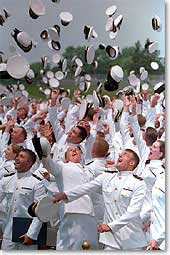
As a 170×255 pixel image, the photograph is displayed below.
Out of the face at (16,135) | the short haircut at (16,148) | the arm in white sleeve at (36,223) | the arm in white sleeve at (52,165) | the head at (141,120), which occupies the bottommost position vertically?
the arm in white sleeve at (36,223)

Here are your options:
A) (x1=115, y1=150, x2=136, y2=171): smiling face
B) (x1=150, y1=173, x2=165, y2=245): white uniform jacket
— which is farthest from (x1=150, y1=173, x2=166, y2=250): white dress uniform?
(x1=115, y1=150, x2=136, y2=171): smiling face

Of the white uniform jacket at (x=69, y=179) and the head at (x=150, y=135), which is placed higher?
the head at (x=150, y=135)

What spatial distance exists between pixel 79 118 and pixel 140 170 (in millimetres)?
274

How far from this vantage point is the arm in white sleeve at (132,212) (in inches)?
67.9

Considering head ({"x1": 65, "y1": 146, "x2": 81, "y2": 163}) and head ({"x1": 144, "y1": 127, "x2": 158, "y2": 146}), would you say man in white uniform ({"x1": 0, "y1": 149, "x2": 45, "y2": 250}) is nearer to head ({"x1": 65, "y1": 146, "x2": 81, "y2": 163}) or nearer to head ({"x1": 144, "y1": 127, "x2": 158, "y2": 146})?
head ({"x1": 65, "y1": 146, "x2": 81, "y2": 163})

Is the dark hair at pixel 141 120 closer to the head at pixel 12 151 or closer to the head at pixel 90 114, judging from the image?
the head at pixel 90 114

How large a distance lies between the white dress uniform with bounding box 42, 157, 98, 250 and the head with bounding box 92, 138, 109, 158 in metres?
0.07

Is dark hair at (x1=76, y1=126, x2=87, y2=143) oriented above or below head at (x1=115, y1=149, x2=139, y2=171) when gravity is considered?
above

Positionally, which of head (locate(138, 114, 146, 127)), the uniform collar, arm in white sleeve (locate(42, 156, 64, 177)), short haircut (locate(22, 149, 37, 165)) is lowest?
the uniform collar

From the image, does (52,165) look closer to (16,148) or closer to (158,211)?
(16,148)

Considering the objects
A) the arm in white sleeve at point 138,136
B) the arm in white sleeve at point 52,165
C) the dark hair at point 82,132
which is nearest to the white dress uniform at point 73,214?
the arm in white sleeve at point 52,165

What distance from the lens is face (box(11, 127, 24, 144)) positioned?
1.76 metres

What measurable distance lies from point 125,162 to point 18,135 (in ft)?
1.24

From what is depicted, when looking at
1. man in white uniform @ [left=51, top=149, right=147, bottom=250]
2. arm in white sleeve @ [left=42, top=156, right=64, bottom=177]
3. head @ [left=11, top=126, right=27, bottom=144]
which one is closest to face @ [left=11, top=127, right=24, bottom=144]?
head @ [left=11, top=126, right=27, bottom=144]
